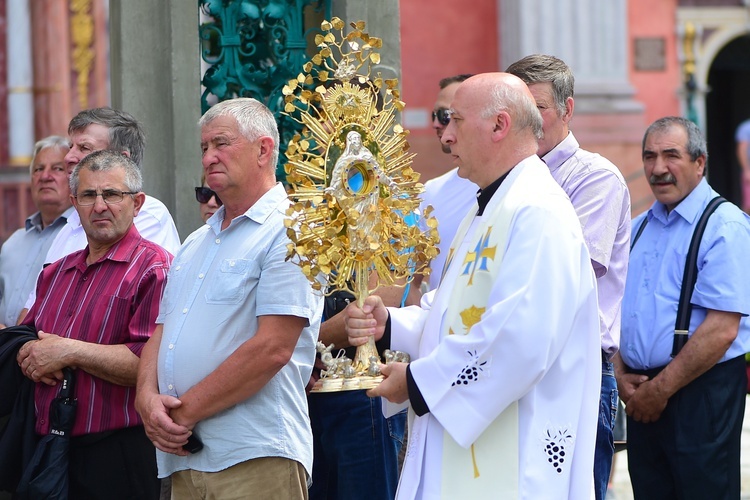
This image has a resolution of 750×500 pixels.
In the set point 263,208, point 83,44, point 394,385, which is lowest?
point 394,385

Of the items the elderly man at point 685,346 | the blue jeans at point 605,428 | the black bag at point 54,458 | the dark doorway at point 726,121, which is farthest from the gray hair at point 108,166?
the dark doorway at point 726,121

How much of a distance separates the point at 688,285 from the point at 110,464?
2.48 meters

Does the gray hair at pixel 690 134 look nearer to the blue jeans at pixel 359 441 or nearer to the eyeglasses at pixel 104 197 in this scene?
the blue jeans at pixel 359 441

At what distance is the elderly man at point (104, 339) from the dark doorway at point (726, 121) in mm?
15387

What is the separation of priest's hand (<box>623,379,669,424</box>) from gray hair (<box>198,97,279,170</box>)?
197 centimetres

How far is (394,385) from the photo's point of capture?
12.1 feet

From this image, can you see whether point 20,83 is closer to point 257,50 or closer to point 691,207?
point 257,50

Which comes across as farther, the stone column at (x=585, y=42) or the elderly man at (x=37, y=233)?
the stone column at (x=585, y=42)

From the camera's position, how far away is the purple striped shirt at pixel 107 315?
4543 mm

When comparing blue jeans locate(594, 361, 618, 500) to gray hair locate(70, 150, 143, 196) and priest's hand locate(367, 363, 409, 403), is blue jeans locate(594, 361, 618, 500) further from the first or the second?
gray hair locate(70, 150, 143, 196)

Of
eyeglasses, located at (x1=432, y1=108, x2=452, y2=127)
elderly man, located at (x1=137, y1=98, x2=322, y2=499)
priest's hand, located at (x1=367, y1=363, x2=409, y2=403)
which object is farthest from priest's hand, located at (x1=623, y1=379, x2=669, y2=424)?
priest's hand, located at (x1=367, y1=363, x2=409, y2=403)

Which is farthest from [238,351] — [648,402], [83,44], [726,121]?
[726,121]

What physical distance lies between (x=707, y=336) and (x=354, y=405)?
148 cm

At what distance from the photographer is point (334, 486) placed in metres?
5.17
